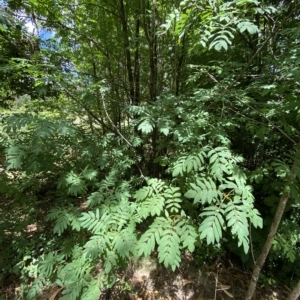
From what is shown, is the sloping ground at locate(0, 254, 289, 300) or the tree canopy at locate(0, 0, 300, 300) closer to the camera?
the tree canopy at locate(0, 0, 300, 300)

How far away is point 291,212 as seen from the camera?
2404mm

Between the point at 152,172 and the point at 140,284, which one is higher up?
the point at 152,172

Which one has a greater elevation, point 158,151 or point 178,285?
point 158,151

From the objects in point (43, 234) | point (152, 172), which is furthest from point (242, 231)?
point (43, 234)

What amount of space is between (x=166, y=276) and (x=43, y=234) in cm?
162

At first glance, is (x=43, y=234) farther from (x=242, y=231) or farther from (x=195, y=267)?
(x=242, y=231)

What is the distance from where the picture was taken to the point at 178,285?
7.48 feet

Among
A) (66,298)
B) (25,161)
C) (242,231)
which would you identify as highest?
(25,161)

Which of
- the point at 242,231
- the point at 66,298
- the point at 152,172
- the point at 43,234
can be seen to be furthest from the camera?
the point at 152,172

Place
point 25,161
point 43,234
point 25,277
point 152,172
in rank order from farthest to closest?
point 152,172, point 43,234, point 25,277, point 25,161

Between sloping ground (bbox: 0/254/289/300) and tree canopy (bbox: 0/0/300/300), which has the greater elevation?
tree canopy (bbox: 0/0/300/300)

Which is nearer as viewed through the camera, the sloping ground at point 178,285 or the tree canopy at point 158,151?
the tree canopy at point 158,151

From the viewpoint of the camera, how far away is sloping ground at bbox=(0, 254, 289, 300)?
2.14m

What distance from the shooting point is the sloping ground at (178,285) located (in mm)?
2141
